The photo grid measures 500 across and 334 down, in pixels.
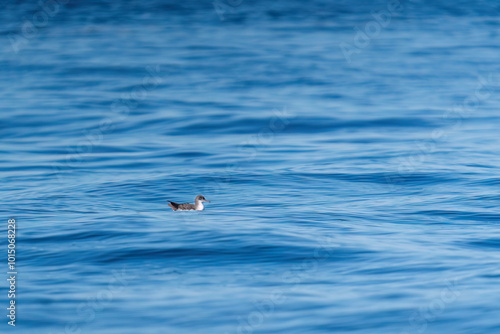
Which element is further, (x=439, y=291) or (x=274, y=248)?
(x=274, y=248)

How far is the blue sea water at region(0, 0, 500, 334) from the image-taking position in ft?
30.3

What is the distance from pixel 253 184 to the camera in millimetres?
15430

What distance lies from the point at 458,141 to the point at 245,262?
34.0 ft

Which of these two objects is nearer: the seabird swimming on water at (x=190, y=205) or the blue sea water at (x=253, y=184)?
the blue sea water at (x=253, y=184)

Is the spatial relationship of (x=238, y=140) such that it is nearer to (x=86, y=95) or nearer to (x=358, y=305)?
(x=86, y=95)

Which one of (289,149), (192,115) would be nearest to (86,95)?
(192,115)

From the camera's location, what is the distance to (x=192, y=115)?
22797mm

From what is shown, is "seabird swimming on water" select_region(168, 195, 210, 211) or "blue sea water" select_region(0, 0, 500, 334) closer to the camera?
"blue sea water" select_region(0, 0, 500, 334)

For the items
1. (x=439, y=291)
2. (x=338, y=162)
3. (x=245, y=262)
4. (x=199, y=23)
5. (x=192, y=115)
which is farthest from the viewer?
(x=199, y=23)

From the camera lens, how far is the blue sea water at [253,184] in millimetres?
9250

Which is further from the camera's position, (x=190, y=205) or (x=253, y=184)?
(x=253, y=184)

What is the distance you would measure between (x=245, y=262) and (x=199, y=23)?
32938mm

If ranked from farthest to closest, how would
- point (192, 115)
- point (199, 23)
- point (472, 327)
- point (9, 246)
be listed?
point (199, 23) < point (192, 115) < point (9, 246) < point (472, 327)

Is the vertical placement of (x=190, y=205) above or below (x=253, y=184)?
above
